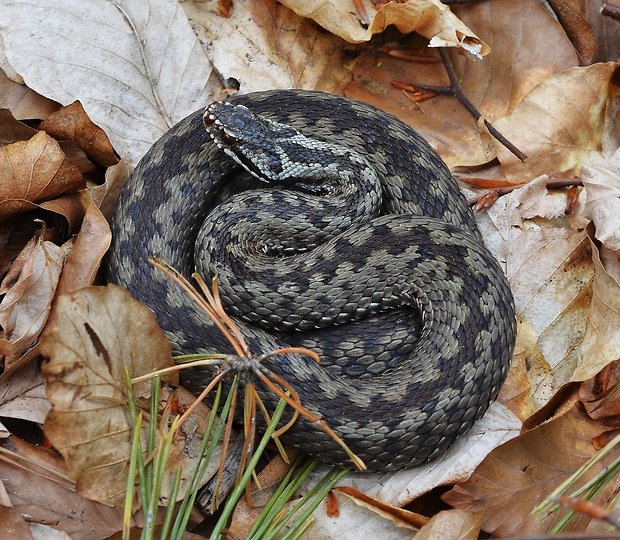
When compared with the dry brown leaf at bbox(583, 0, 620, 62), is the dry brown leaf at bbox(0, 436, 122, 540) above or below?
below

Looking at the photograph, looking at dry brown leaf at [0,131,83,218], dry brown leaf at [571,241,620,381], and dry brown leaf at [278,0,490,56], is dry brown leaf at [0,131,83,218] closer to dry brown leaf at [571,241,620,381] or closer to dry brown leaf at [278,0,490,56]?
dry brown leaf at [278,0,490,56]

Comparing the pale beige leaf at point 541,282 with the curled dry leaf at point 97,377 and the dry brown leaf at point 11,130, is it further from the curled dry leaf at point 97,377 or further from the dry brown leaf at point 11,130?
the dry brown leaf at point 11,130

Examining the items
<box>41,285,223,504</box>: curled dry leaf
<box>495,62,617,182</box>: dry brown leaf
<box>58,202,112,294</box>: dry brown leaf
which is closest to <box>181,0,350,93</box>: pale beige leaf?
<box>495,62,617,182</box>: dry brown leaf

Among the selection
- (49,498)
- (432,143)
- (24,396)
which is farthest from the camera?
(432,143)

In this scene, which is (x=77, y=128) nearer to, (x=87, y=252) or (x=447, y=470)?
(x=87, y=252)

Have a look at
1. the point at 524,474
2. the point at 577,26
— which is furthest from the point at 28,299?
the point at 577,26

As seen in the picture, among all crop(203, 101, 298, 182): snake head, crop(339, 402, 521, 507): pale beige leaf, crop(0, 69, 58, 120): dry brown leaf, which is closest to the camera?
crop(339, 402, 521, 507): pale beige leaf

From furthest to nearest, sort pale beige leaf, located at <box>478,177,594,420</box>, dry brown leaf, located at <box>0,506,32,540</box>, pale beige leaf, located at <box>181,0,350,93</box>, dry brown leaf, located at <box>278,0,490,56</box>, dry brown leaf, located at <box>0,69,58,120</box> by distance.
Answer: pale beige leaf, located at <box>181,0,350,93</box> → dry brown leaf, located at <box>278,0,490,56</box> → dry brown leaf, located at <box>0,69,58,120</box> → pale beige leaf, located at <box>478,177,594,420</box> → dry brown leaf, located at <box>0,506,32,540</box>
